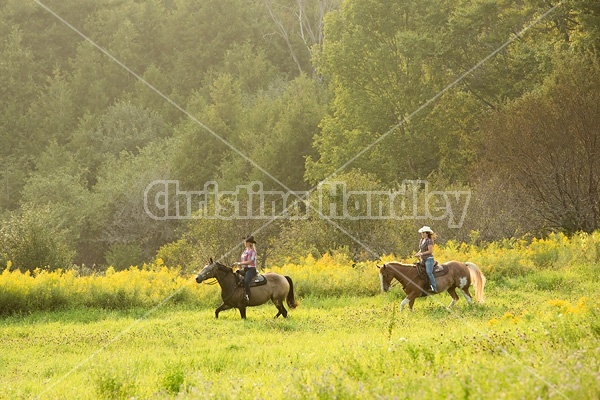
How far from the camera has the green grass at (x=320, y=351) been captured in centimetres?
759

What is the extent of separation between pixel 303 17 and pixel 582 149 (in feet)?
151

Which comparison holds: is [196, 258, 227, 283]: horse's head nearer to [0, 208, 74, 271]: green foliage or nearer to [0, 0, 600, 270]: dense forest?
[0, 0, 600, 270]: dense forest

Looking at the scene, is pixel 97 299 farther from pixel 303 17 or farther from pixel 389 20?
pixel 303 17

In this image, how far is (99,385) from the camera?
33.3ft

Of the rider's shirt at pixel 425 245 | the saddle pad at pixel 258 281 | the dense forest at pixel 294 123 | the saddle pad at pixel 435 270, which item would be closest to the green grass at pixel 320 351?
the saddle pad at pixel 435 270

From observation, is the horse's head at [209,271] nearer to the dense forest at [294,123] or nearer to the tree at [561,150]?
the dense forest at [294,123]

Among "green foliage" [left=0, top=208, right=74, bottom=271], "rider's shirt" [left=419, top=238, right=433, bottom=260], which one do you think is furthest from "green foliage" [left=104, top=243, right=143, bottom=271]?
"rider's shirt" [left=419, top=238, right=433, bottom=260]

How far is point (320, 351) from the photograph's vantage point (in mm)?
12492

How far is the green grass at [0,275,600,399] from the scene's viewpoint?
7.59 metres

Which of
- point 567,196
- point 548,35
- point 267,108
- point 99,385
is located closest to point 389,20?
point 548,35

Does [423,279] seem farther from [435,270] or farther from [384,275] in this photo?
[384,275]

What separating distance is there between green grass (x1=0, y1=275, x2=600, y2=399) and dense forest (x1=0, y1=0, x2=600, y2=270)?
10.7 metres

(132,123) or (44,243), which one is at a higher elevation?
(132,123)

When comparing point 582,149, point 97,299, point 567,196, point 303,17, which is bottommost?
point 97,299
